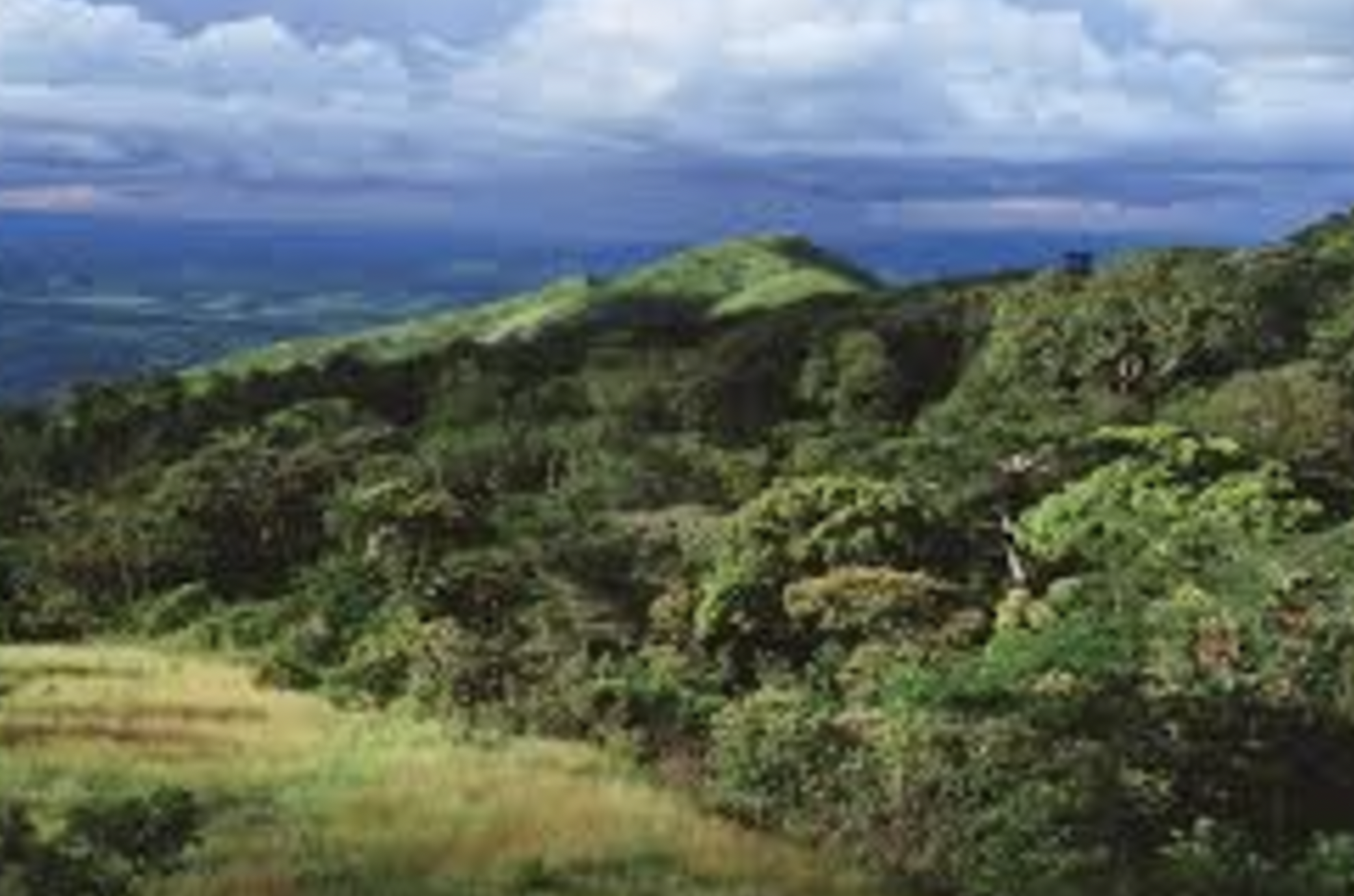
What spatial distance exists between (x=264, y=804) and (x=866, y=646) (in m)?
18.7

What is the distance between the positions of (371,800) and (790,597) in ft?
70.4

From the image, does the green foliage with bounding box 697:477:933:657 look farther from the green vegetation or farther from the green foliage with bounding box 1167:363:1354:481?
the green foliage with bounding box 1167:363:1354:481

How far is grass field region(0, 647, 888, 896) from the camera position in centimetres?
3238

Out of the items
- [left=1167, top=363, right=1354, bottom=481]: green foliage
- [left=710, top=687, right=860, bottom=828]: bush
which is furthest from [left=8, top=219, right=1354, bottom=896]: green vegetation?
[left=1167, top=363, right=1354, bottom=481]: green foliage

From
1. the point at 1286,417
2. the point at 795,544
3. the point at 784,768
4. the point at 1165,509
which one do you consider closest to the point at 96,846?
the point at 784,768

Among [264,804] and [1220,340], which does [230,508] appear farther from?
[264,804]

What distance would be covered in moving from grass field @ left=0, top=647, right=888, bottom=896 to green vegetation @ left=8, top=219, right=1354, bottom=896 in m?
0.13

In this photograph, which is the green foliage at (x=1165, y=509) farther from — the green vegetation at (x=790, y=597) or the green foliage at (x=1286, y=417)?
the green foliage at (x=1286, y=417)

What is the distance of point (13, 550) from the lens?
284 feet

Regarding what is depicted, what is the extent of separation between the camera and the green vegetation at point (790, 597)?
119 ft

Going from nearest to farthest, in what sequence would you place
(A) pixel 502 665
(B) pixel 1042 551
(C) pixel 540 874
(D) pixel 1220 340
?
(C) pixel 540 874
(A) pixel 502 665
(B) pixel 1042 551
(D) pixel 1220 340

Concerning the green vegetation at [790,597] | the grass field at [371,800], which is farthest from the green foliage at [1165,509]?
the grass field at [371,800]

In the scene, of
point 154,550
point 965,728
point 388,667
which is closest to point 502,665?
point 388,667

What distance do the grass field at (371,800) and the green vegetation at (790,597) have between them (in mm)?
130
